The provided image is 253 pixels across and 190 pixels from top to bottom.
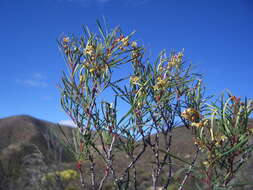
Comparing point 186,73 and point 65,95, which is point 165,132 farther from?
point 65,95

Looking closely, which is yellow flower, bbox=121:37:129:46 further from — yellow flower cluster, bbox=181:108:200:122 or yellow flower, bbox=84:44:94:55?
yellow flower cluster, bbox=181:108:200:122

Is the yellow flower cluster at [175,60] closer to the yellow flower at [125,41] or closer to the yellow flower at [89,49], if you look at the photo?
the yellow flower at [125,41]

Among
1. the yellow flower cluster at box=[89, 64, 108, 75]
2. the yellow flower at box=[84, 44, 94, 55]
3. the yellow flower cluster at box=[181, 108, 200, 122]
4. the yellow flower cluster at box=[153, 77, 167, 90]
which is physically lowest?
the yellow flower cluster at box=[181, 108, 200, 122]

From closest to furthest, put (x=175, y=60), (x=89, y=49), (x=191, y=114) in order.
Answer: (x=191, y=114) < (x=89, y=49) < (x=175, y=60)

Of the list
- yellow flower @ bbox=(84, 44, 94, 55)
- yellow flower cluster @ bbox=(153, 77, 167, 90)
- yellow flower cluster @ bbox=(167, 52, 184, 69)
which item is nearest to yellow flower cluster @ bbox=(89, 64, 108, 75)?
yellow flower @ bbox=(84, 44, 94, 55)

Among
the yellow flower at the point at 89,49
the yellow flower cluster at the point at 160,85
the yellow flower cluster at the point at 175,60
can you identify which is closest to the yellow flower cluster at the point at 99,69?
the yellow flower at the point at 89,49

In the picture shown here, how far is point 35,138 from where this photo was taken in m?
16.8

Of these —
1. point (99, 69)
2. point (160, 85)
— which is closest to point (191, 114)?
point (160, 85)

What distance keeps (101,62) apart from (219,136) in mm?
546

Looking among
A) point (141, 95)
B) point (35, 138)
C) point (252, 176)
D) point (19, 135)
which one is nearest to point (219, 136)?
point (141, 95)

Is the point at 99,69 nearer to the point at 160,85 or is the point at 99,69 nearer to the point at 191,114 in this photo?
the point at 160,85

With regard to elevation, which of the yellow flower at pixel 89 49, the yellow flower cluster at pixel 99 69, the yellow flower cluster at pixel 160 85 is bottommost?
the yellow flower cluster at pixel 160 85

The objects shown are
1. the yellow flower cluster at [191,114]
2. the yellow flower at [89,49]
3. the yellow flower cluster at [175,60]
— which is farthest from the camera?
the yellow flower cluster at [175,60]

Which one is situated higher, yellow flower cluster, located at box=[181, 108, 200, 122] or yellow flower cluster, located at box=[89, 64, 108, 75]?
yellow flower cluster, located at box=[89, 64, 108, 75]
